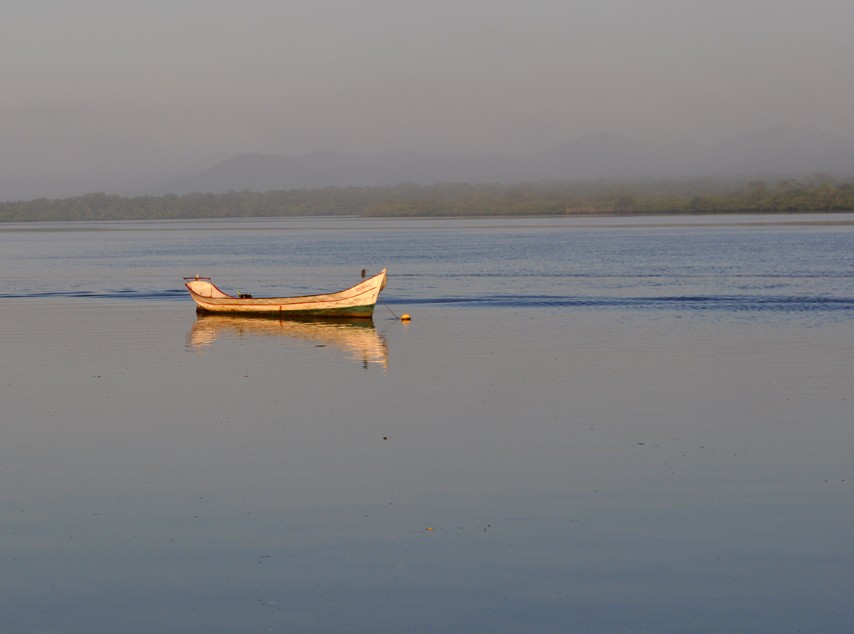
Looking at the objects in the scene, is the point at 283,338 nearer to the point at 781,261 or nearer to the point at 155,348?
the point at 155,348

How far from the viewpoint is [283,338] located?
31812mm

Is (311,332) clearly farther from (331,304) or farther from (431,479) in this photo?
(431,479)

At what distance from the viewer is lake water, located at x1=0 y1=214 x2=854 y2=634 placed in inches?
387

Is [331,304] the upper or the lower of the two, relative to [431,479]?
lower

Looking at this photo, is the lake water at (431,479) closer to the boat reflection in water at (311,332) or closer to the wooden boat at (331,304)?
the boat reflection in water at (311,332)

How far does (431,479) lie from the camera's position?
46.3 ft

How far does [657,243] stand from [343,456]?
83.5 m

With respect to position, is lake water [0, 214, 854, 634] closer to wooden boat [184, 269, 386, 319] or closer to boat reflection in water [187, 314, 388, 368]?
boat reflection in water [187, 314, 388, 368]

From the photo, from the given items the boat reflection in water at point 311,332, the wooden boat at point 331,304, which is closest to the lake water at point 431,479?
the boat reflection in water at point 311,332

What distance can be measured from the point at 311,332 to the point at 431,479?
19947mm

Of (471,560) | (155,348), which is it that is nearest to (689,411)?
(471,560)

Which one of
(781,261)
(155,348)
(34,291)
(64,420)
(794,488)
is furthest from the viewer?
(781,261)

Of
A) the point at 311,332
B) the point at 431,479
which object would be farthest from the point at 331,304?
the point at 431,479

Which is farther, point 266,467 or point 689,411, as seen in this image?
point 689,411
